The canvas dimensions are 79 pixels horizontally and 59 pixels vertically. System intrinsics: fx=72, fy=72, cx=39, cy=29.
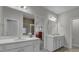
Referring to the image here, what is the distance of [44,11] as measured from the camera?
9.34 feet

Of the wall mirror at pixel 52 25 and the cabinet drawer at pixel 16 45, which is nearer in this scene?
→ the cabinet drawer at pixel 16 45

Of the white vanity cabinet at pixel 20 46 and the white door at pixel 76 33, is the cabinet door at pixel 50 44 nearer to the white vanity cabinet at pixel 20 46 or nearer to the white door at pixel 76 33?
the white vanity cabinet at pixel 20 46

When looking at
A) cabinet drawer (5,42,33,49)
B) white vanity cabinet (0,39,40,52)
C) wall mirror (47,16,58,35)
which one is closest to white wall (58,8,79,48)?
wall mirror (47,16,58,35)

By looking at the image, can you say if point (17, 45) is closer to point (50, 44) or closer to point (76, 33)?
point (50, 44)

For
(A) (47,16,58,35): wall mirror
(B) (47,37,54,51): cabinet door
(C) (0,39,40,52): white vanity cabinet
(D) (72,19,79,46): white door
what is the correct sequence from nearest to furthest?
(C) (0,39,40,52): white vanity cabinet
(B) (47,37,54,51): cabinet door
(A) (47,16,58,35): wall mirror
(D) (72,19,79,46): white door

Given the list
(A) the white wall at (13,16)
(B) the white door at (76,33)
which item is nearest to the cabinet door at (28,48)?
(A) the white wall at (13,16)

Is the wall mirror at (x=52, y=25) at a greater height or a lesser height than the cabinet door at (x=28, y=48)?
greater

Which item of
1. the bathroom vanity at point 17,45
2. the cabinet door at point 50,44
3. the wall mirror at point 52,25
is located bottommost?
the cabinet door at point 50,44

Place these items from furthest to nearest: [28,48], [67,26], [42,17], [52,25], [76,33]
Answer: [76,33] < [67,26] < [52,25] < [42,17] < [28,48]

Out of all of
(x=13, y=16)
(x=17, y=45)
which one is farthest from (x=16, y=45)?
(x=13, y=16)

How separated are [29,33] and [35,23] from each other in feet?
1.29

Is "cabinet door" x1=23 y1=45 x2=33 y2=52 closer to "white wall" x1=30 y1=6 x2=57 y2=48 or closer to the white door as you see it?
"white wall" x1=30 y1=6 x2=57 y2=48

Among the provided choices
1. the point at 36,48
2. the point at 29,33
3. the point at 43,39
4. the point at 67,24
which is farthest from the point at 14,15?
the point at 67,24
